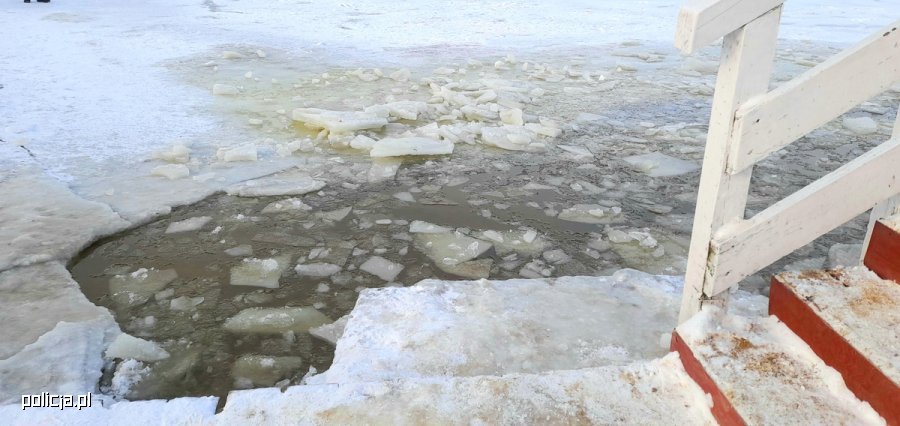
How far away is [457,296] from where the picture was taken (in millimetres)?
2287

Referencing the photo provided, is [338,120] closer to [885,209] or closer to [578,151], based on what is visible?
[578,151]

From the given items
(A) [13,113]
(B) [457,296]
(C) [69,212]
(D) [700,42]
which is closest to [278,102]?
(A) [13,113]

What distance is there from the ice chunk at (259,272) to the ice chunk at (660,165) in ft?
8.73

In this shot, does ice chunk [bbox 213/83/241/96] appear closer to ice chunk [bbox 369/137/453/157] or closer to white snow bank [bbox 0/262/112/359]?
ice chunk [bbox 369/137/453/157]

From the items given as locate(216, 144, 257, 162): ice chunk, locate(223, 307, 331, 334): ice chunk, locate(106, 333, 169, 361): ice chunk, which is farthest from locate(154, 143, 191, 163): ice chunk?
locate(106, 333, 169, 361): ice chunk

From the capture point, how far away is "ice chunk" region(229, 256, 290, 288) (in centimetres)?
276

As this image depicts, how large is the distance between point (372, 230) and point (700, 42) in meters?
2.29

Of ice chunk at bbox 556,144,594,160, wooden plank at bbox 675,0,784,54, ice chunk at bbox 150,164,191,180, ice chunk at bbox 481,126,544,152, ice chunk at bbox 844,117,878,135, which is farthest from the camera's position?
ice chunk at bbox 844,117,878,135

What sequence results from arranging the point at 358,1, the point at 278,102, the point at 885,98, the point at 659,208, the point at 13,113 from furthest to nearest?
the point at 358,1 < the point at 885,98 < the point at 278,102 < the point at 13,113 < the point at 659,208

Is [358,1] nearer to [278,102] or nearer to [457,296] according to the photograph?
[278,102]

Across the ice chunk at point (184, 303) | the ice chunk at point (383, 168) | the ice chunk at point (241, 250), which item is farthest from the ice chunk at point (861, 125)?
the ice chunk at point (184, 303)

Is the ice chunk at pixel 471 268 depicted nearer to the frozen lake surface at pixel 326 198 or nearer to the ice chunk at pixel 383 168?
the frozen lake surface at pixel 326 198

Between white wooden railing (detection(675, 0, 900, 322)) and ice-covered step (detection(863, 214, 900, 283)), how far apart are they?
9 cm

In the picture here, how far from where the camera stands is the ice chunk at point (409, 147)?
446 cm
